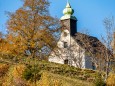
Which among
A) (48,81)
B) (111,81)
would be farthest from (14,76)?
(111,81)

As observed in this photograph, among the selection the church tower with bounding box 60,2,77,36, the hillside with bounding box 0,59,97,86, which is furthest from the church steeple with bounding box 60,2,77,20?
the hillside with bounding box 0,59,97,86

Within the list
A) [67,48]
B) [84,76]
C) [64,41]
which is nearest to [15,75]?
[84,76]

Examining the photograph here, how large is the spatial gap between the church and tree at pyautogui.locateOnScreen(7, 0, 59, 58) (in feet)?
28.9

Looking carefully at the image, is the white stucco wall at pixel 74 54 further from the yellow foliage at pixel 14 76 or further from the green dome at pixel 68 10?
the yellow foliage at pixel 14 76

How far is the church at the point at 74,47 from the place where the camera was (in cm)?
5352

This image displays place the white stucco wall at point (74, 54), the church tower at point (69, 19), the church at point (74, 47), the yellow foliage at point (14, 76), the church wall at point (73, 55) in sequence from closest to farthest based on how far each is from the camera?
1. the yellow foliage at point (14, 76)
2. the church at point (74, 47)
3. the church wall at point (73, 55)
4. the white stucco wall at point (74, 54)
5. the church tower at point (69, 19)

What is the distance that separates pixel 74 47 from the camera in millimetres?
60812

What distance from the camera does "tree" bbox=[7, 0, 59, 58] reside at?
3975 cm

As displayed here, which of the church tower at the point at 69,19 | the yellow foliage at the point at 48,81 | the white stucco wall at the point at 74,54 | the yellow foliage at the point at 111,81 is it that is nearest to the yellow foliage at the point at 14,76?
the yellow foliage at the point at 48,81

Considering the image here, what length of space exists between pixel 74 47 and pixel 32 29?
68.8 feet

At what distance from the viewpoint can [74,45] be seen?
60.8 meters

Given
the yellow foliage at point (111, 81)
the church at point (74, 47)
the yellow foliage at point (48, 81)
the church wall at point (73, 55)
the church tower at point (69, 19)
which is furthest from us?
the church tower at point (69, 19)

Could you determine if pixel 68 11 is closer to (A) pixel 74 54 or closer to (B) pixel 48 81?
(A) pixel 74 54

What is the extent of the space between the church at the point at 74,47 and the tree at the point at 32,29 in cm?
882
